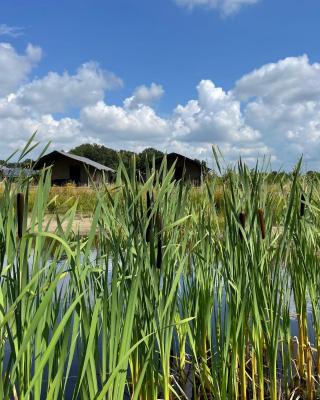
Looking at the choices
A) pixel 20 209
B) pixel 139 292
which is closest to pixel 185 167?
pixel 139 292

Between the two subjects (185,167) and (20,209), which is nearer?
(20,209)

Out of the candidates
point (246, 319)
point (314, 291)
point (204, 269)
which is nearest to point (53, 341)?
point (246, 319)

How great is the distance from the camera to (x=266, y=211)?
176cm

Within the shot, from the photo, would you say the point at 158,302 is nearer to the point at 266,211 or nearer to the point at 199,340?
the point at 199,340

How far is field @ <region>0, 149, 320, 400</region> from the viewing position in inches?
36.1

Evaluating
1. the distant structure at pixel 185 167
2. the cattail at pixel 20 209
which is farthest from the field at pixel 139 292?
the distant structure at pixel 185 167

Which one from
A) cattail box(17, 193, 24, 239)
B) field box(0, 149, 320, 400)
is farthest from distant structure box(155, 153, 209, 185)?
cattail box(17, 193, 24, 239)

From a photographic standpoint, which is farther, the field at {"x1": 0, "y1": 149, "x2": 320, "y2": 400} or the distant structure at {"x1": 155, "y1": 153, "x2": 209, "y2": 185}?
the distant structure at {"x1": 155, "y1": 153, "x2": 209, "y2": 185}

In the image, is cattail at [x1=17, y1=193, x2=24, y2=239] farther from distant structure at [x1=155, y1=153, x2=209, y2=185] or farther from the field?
distant structure at [x1=155, y1=153, x2=209, y2=185]

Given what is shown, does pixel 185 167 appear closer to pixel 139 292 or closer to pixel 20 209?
pixel 139 292

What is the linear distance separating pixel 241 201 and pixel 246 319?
44 centimetres

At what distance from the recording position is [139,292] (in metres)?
1.25

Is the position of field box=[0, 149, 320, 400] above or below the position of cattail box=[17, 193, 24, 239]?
below

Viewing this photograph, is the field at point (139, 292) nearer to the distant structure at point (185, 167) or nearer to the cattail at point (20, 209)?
the cattail at point (20, 209)
